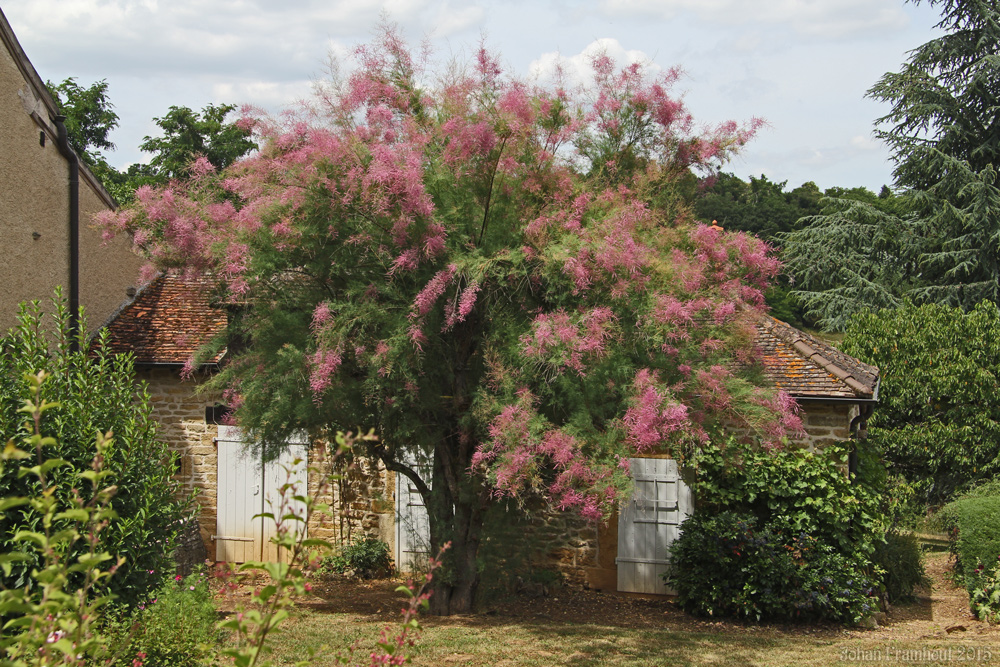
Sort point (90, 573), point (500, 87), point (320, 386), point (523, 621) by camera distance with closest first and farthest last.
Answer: point (90, 573) → point (320, 386) → point (500, 87) → point (523, 621)

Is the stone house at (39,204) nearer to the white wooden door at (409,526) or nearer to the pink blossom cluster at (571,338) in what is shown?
the white wooden door at (409,526)

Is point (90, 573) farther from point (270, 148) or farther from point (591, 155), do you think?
point (591, 155)

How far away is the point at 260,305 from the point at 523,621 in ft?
15.5

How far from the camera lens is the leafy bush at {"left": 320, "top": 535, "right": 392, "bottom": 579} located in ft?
39.2

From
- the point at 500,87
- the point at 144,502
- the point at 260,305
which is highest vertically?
the point at 500,87

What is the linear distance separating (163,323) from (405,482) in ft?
15.6

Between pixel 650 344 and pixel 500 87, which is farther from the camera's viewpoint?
pixel 500 87

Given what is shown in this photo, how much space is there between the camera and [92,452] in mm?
6570

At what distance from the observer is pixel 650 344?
7578 mm

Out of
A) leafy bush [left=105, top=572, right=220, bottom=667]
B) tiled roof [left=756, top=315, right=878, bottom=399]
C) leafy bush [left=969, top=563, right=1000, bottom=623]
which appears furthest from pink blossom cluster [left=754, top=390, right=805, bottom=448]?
leafy bush [left=105, top=572, right=220, bottom=667]

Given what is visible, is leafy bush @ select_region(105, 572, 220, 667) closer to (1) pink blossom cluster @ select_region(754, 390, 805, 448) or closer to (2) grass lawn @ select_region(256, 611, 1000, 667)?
(2) grass lawn @ select_region(256, 611, 1000, 667)

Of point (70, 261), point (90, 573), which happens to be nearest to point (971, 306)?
point (70, 261)

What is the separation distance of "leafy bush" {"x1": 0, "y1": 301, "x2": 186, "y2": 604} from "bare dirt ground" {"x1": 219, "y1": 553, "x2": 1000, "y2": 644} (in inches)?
126

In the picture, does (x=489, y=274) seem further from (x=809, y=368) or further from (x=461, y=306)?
(x=809, y=368)
